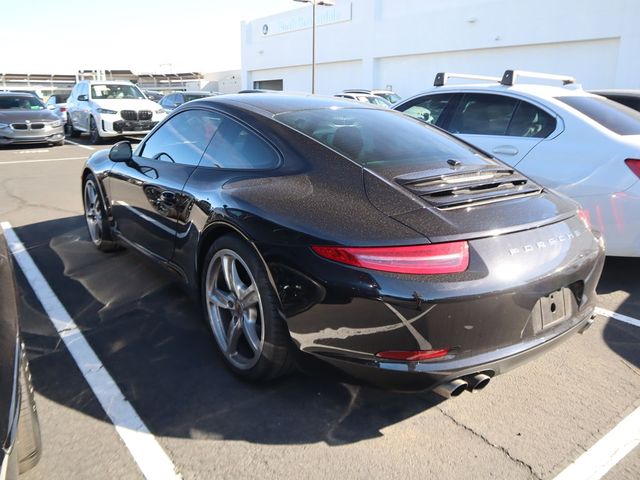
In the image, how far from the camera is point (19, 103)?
14.5 metres

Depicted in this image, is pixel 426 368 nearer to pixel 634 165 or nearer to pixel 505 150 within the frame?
pixel 634 165

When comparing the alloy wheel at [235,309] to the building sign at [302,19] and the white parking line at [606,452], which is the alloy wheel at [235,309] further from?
the building sign at [302,19]

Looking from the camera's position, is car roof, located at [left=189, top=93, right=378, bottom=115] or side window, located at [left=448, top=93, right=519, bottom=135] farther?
side window, located at [left=448, top=93, right=519, bottom=135]

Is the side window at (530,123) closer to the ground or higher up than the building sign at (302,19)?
closer to the ground

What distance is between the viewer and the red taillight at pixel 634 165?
3.87m

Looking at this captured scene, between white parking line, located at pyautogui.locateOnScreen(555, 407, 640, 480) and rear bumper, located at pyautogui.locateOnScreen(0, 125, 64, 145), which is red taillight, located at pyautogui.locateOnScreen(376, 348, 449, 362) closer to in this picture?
white parking line, located at pyautogui.locateOnScreen(555, 407, 640, 480)

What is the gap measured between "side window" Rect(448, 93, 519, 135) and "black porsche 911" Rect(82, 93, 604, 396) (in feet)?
5.90

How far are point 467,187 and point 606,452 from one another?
4.41ft

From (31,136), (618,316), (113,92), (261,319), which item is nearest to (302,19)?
(113,92)

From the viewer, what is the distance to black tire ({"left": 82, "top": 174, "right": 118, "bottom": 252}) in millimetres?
4664

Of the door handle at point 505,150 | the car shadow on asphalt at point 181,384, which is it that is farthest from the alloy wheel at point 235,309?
the door handle at point 505,150

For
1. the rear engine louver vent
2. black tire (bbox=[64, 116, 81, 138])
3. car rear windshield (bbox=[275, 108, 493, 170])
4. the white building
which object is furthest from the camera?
the white building

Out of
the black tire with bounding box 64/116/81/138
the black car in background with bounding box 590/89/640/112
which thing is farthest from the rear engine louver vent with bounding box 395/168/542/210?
the black tire with bounding box 64/116/81/138

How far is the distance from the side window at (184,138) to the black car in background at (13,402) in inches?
63.5
